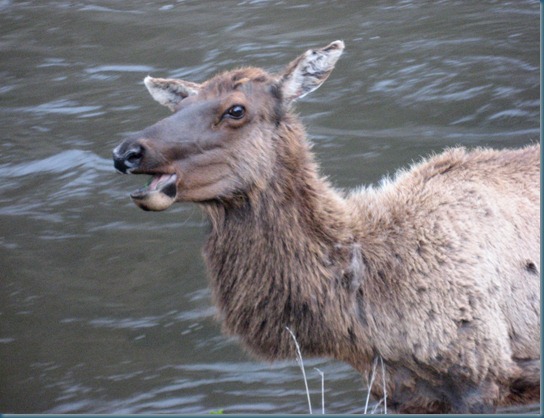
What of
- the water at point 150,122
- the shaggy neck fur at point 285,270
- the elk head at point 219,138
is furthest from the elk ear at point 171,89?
the water at point 150,122

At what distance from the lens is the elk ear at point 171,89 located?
5949 millimetres

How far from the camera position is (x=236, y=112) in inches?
213

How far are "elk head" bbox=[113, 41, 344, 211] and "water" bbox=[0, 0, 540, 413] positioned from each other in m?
2.15

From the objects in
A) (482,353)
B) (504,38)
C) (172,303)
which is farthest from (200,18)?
(482,353)

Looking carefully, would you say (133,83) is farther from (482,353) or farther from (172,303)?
(482,353)

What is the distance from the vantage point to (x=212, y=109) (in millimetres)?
5395

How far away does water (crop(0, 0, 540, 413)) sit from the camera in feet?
24.7

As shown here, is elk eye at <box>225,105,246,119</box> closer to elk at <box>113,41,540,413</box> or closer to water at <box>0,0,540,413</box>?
elk at <box>113,41,540,413</box>

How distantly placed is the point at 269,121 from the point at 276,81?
0.27m

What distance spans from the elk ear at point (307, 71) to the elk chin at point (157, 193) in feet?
3.00

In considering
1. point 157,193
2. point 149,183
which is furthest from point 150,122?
point 157,193

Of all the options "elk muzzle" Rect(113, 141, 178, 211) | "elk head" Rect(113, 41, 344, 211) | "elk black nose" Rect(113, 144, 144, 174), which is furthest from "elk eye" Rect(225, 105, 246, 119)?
"elk black nose" Rect(113, 144, 144, 174)

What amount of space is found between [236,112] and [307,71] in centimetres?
55

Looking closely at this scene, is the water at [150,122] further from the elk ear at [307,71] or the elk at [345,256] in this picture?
the elk ear at [307,71]
